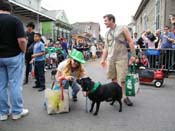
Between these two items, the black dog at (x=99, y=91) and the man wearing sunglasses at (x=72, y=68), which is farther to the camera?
the man wearing sunglasses at (x=72, y=68)

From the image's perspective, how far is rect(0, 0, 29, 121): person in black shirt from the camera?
12.8 ft

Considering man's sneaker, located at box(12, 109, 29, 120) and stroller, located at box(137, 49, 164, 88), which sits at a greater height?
stroller, located at box(137, 49, 164, 88)

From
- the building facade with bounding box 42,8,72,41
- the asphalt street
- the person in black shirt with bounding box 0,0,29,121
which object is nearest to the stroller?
the asphalt street

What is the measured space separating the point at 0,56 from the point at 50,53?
809cm

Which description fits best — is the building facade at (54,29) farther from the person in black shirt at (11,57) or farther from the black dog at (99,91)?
the person in black shirt at (11,57)

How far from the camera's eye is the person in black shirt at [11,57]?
153 inches

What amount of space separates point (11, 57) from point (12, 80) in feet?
1.25

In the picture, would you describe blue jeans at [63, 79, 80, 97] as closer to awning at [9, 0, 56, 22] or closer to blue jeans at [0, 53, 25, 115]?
blue jeans at [0, 53, 25, 115]

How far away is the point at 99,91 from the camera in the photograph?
14.5ft

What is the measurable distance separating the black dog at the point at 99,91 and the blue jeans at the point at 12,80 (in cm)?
103

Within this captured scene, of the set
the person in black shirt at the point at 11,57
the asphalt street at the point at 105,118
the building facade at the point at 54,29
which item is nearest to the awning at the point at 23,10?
the building facade at the point at 54,29

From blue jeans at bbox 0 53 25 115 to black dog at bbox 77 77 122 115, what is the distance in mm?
1025

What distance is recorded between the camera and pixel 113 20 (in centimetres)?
489

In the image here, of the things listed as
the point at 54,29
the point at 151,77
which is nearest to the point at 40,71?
the point at 151,77
